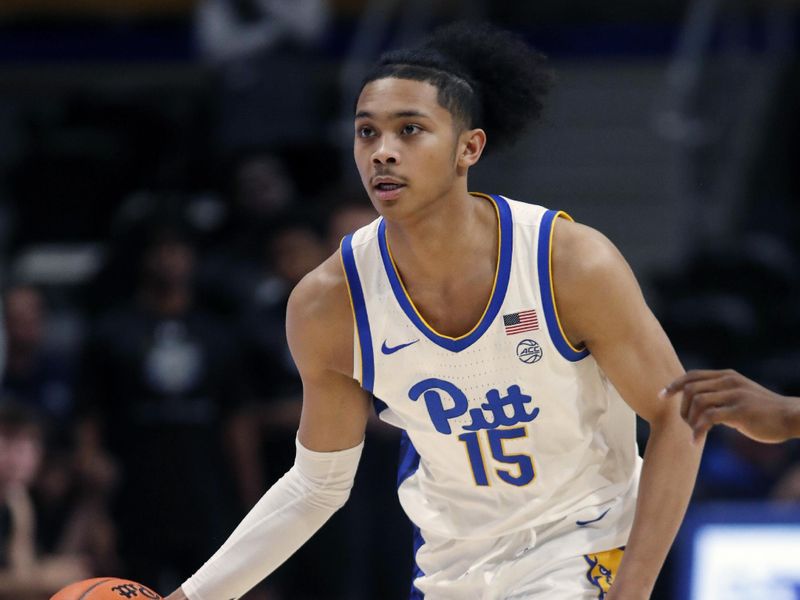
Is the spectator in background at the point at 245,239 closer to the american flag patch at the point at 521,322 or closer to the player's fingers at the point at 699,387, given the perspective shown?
the american flag patch at the point at 521,322

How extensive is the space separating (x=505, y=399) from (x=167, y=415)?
11.8 ft

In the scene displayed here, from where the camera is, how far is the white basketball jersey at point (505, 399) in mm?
3547

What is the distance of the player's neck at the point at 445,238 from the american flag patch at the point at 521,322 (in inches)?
6.8

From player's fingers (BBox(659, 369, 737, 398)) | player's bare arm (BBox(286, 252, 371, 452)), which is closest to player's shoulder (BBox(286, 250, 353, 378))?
player's bare arm (BBox(286, 252, 371, 452))

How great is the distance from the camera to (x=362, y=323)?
3656 mm

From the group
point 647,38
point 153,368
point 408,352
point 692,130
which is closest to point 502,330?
point 408,352

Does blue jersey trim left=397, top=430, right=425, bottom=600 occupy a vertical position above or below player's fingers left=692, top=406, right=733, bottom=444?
below

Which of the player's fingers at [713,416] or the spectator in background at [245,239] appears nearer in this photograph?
the player's fingers at [713,416]

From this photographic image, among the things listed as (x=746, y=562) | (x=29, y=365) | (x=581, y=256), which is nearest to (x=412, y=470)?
(x=581, y=256)

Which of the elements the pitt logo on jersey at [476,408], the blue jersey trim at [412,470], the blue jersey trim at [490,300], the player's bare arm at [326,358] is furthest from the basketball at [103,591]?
the blue jersey trim at [490,300]

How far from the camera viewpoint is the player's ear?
357 centimetres

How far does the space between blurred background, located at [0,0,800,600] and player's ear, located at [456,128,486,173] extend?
8.28ft

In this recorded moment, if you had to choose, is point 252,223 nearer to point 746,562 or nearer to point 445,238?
point 746,562

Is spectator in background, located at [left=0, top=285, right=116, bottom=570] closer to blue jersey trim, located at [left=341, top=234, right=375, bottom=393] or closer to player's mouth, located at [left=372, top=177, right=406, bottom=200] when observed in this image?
blue jersey trim, located at [left=341, top=234, right=375, bottom=393]
